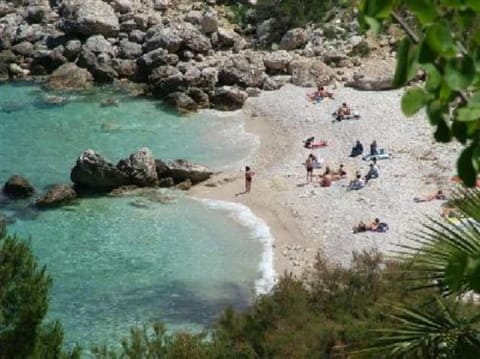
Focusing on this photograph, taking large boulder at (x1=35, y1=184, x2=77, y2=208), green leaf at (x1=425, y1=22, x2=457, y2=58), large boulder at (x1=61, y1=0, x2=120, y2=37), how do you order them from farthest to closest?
large boulder at (x1=61, y1=0, x2=120, y2=37) → large boulder at (x1=35, y1=184, x2=77, y2=208) → green leaf at (x1=425, y1=22, x2=457, y2=58)

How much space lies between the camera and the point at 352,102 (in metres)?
44.5

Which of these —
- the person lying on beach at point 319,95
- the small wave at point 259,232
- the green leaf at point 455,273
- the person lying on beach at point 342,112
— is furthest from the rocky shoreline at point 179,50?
the green leaf at point 455,273

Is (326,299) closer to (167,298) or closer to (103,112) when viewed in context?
(167,298)

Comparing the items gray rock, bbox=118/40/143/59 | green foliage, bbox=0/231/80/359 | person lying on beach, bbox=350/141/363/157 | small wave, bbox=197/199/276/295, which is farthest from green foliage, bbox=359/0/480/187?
gray rock, bbox=118/40/143/59

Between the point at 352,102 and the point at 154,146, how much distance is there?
10063 millimetres

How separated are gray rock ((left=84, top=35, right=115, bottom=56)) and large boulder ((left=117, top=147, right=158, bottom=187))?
18.4m

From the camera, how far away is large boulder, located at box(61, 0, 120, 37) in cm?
5506

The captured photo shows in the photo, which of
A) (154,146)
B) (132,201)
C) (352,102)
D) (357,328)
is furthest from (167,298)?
(352,102)

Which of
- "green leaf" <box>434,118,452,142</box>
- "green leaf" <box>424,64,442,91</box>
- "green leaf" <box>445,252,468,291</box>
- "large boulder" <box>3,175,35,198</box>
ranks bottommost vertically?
"large boulder" <box>3,175,35,198</box>

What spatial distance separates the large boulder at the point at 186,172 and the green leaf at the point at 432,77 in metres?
33.1

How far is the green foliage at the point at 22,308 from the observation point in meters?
15.1

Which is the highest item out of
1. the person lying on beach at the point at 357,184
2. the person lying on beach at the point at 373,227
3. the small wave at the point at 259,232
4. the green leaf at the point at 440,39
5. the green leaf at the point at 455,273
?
the green leaf at the point at 440,39

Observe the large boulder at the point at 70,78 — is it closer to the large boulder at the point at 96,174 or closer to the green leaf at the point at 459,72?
the large boulder at the point at 96,174

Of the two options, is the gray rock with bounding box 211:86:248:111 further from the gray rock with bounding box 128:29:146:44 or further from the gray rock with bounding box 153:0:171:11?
the gray rock with bounding box 153:0:171:11
